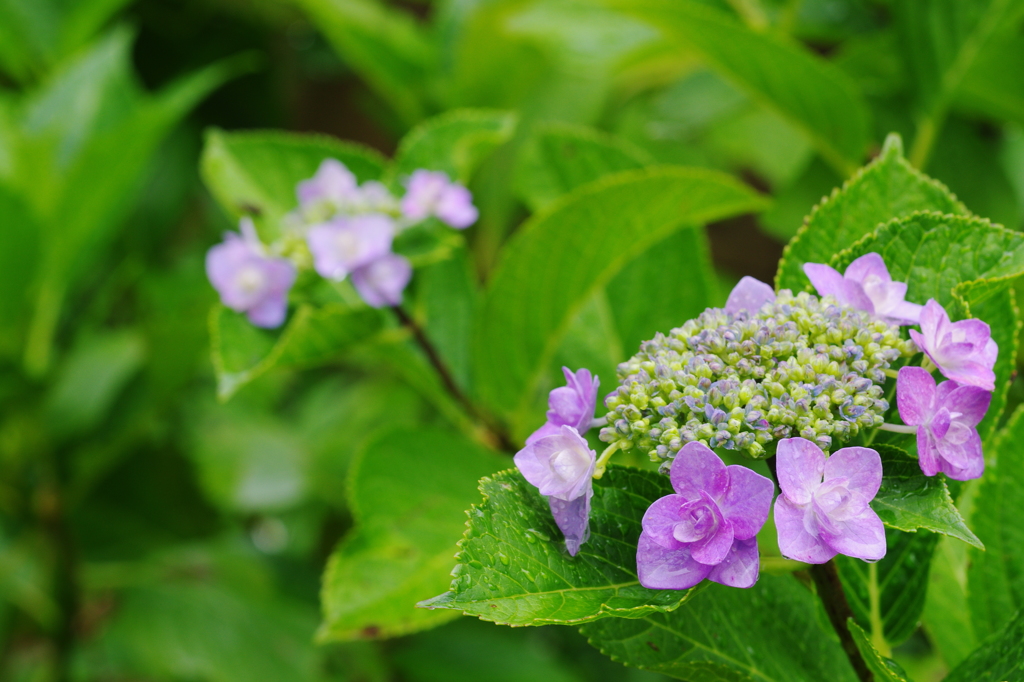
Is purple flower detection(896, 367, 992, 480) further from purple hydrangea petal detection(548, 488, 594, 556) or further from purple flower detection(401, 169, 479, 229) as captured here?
purple flower detection(401, 169, 479, 229)

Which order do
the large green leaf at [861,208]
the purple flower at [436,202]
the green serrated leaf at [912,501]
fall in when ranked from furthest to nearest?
the purple flower at [436,202], the large green leaf at [861,208], the green serrated leaf at [912,501]

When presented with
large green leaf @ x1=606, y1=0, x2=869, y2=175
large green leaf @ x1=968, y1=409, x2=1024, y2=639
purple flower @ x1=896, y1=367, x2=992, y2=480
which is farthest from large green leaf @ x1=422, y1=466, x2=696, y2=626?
large green leaf @ x1=606, y1=0, x2=869, y2=175

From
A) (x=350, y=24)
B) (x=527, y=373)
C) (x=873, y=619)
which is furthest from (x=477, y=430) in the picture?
(x=350, y=24)

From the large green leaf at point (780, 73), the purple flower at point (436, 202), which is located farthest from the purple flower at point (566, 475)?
the large green leaf at point (780, 73)

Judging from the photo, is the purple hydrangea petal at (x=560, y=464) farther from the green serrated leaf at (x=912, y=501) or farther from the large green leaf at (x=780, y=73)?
the large green leaf at (x=780, y=73)

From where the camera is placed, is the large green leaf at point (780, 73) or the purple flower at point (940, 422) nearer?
the purple flower at point (940, 422)

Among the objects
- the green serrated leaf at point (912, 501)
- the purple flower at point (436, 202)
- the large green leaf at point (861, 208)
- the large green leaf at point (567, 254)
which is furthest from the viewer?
the purple flower at point (436, 202)
